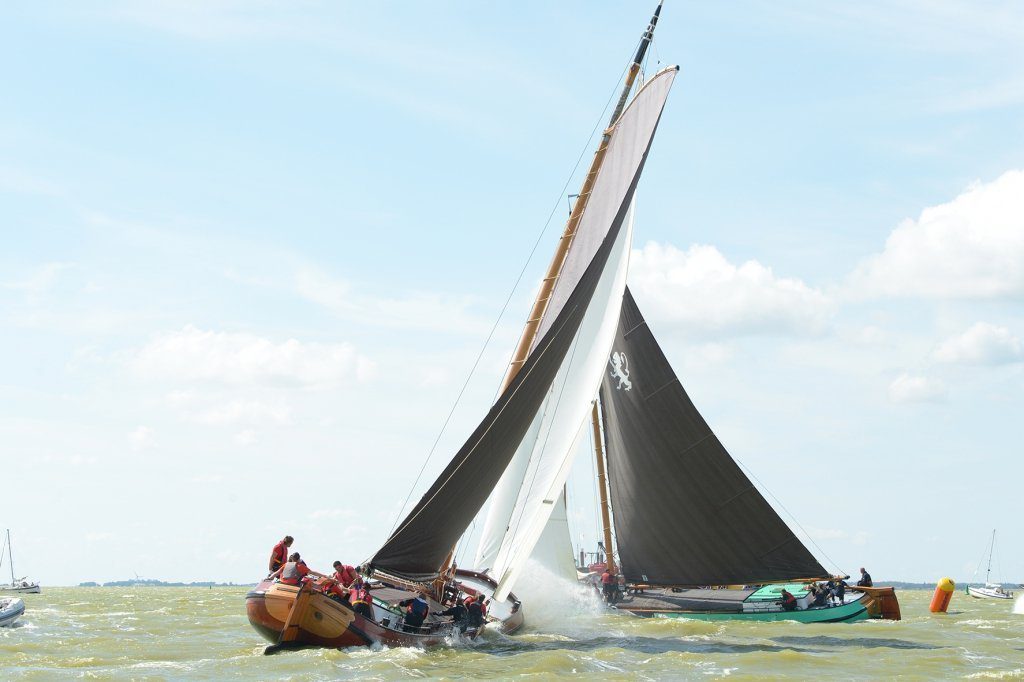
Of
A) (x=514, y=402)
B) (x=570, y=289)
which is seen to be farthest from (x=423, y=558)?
(x=570, y=289)

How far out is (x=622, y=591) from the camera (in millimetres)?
41594

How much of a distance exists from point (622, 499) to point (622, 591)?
3.27 m

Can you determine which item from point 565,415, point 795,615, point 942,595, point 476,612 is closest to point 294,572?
point 476,612

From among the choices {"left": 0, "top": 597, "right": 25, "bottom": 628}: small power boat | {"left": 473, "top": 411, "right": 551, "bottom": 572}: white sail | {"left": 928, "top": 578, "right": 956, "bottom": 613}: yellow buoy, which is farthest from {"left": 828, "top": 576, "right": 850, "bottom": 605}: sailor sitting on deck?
{"left": 0, "top": 597, "right": 25, "bottom": 628}: small power boat

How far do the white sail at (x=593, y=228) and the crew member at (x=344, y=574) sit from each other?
14.5 ft

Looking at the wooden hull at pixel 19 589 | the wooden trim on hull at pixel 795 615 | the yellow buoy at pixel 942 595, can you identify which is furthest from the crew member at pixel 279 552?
the wooden hull at pixel 19 589

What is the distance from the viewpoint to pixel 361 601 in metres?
25.3

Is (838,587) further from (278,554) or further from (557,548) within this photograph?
(278,554)

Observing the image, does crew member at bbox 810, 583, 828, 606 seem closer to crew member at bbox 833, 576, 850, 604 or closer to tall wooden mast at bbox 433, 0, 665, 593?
crew member at bbox 833, 576, 850, 604

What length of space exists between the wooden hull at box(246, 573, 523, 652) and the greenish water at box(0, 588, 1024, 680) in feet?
1.07

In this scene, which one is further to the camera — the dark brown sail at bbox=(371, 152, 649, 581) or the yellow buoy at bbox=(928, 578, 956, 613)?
the yellow buoy at bbox=(928, 578, 956, 613)

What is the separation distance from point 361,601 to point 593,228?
11.6 m

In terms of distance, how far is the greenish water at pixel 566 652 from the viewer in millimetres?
23609

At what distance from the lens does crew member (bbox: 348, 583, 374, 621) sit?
25.1 m
